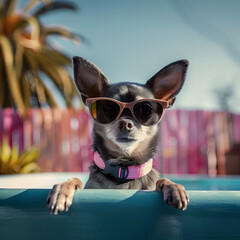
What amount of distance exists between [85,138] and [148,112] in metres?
5.63

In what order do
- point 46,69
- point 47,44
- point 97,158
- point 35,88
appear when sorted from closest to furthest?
point 97,158 → point 46,69 → point 35,88 → point 47,44

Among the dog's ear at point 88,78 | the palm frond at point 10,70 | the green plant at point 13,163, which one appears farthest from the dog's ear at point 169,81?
the palm frond at point 10,70

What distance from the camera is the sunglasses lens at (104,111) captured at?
1811 mm

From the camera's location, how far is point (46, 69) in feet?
36.8

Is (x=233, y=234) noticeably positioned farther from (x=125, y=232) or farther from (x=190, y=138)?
(x=190, y=138)

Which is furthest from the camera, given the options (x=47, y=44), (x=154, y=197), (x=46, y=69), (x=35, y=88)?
(x=47, y=44)

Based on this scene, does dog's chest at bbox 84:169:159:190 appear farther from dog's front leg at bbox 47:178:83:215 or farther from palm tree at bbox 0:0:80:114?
palm tree at bbox 0:0:80:114

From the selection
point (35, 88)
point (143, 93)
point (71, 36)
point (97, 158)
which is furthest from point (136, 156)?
point (71, 36)

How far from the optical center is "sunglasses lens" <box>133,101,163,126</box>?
5.95ft

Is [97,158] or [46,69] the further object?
[46,69]

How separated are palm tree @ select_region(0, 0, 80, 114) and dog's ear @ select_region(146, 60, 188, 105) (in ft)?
27.7

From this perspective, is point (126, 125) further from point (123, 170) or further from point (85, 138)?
point (85, 138)

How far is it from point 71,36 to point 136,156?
37.9 ft

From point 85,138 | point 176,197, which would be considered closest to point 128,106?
point 176,197
